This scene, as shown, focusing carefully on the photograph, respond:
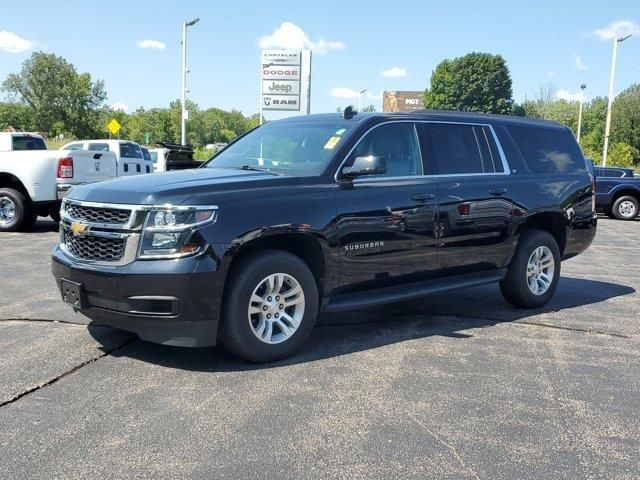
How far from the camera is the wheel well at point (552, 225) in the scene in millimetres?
Answer: 6552

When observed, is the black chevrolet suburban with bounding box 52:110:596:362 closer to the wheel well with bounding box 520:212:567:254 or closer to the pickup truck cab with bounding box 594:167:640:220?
the wheel well with bounding box 520:212:567:254

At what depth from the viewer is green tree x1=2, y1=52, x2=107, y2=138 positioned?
58625mm

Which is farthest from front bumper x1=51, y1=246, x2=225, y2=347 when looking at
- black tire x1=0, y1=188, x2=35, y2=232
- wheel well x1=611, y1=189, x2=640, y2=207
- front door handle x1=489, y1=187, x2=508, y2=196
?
wheel well x1=611, y1=189, x2=640, y2=207

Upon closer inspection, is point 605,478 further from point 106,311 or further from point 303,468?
point 106,311

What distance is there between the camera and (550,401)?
13.2ft

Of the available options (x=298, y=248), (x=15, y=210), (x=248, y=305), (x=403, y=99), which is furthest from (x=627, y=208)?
(x=403, y=99)

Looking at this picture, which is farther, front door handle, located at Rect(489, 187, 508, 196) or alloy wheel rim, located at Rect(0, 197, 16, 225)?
alloy wheel rim, located at Rect(0, 197, 16, 225)

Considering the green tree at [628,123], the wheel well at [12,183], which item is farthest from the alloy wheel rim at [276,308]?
the green tree at [628,123]

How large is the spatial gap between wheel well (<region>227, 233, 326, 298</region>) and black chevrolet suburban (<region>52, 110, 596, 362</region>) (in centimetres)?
1

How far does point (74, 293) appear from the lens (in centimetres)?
439

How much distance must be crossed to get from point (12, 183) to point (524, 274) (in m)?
9.67

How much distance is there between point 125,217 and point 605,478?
3175mm

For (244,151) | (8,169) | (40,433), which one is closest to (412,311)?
(244,151)

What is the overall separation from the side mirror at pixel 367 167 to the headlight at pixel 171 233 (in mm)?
1280
